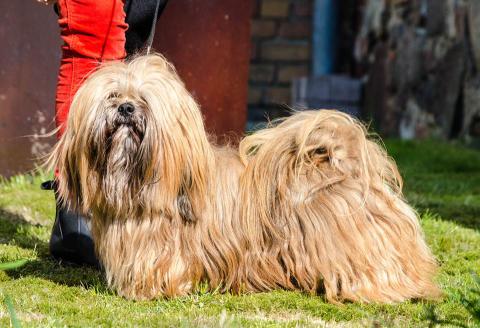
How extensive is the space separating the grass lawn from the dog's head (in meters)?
0.40

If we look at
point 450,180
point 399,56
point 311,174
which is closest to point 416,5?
point 399,56

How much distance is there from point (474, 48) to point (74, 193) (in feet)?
18.9

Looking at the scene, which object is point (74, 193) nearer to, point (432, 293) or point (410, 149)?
point (432, 293)

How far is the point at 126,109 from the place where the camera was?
4004 mm

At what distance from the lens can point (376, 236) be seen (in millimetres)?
4215

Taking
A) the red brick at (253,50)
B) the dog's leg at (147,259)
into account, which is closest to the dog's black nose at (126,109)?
the dog's leg at (147,259)

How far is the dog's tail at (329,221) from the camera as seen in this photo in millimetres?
4199

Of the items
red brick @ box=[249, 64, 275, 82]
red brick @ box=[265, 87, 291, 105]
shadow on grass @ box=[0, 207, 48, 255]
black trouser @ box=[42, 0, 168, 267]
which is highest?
black trouser @ box=[42, 0, 168, 267]

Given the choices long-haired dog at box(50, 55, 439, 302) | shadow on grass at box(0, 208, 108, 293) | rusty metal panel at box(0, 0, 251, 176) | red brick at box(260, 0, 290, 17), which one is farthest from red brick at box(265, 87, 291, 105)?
long-haired dog at box(50, 55, 439, 302)

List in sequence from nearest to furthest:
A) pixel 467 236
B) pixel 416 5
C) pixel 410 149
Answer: pixel 467 236
pixel 410 149
pixel 416 5

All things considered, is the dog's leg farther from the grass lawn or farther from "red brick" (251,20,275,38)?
"red brick" (251,20,275,38)

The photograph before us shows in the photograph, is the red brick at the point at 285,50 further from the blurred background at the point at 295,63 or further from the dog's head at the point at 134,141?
the dog's head at the point at 134,141

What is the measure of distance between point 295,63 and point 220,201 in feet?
26.1

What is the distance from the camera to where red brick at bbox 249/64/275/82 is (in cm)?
1190
